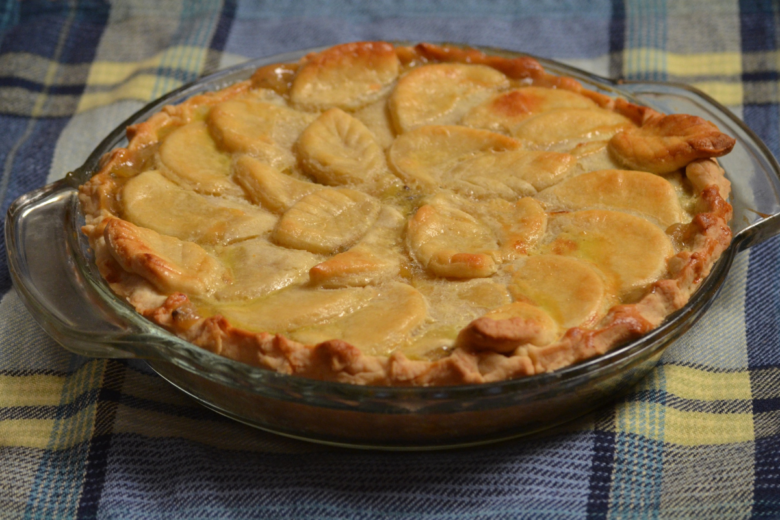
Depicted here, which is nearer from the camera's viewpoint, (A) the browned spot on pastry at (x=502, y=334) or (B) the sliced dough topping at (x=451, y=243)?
(A) the browned spot on pastry at (x=502, y=334)

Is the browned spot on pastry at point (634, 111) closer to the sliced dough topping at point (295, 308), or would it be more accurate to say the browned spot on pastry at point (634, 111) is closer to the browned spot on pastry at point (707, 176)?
the browned spot on pastry at point (707, 176)

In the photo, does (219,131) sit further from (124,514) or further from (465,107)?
(124,514)

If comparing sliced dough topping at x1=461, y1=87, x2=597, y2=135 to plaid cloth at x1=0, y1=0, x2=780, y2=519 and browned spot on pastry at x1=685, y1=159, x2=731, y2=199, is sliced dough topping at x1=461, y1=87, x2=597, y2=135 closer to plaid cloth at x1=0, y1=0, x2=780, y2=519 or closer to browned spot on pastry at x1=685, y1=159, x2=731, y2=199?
browned spot on pastry at x1=685, y1=159, x2=731, y2=199

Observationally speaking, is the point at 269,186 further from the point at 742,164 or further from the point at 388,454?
the point at 742,164

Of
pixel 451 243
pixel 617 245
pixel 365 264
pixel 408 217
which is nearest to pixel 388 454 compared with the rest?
pixel 365 264

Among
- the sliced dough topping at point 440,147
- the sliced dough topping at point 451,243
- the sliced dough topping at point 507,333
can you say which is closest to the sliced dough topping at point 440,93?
the sliced dough topping at point 440,147

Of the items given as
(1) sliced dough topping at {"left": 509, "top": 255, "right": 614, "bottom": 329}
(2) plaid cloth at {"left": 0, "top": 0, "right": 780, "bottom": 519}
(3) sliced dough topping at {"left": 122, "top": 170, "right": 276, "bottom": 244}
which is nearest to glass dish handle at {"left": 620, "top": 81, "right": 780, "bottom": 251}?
(2) plaid cloth at {"left": 0, "top": 0, "right": 780, "bottom": 519}
